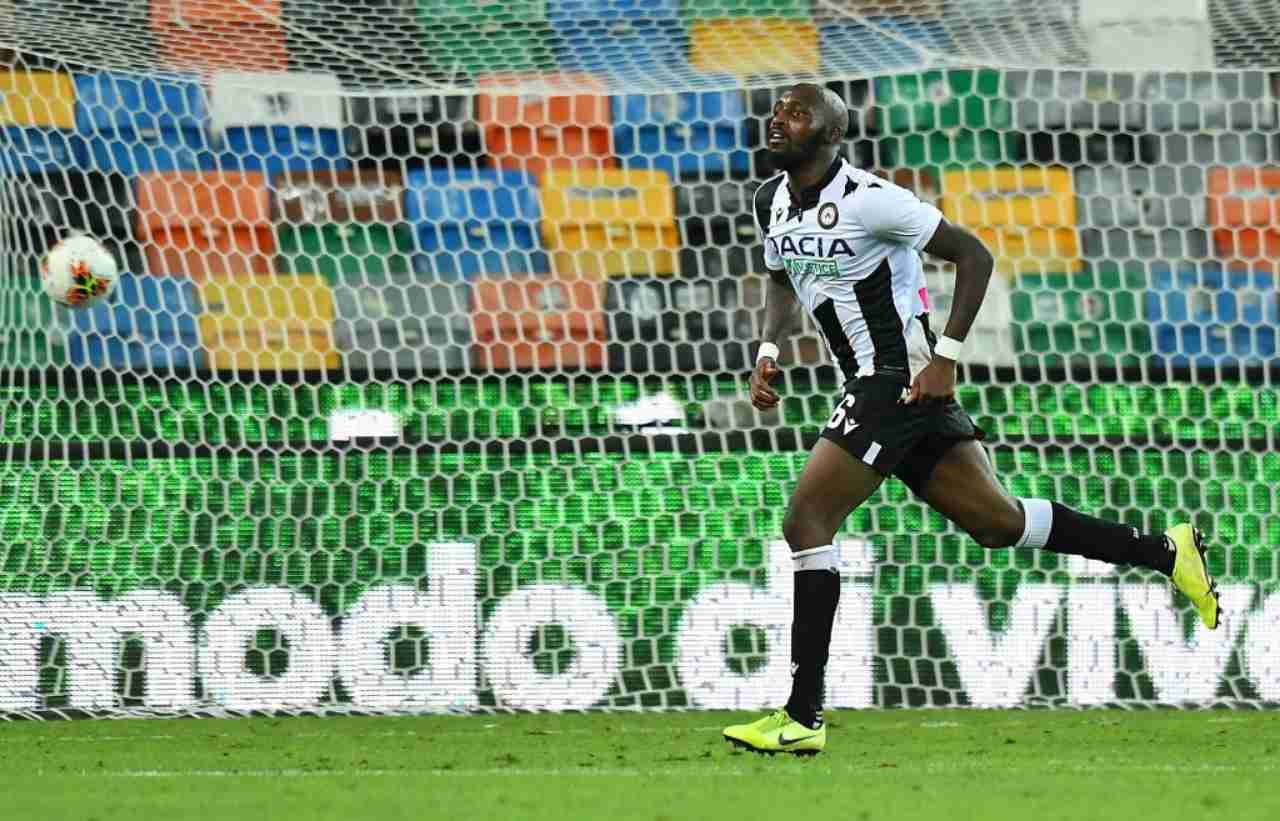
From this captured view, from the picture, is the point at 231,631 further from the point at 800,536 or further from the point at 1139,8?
the point at 1139,8

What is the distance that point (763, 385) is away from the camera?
213 inches

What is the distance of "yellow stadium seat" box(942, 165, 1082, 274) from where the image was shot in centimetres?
780

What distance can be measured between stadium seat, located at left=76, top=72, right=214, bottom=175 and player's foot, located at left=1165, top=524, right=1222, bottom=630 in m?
4.30

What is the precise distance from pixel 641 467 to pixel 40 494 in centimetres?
214

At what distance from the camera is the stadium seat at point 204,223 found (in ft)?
25.6

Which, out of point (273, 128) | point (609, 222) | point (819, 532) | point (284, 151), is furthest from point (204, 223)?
point (819, 532)

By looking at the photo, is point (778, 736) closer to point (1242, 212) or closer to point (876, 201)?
point (876, 201)

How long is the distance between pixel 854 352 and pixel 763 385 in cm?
35

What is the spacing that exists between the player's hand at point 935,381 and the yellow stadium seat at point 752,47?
3498mm

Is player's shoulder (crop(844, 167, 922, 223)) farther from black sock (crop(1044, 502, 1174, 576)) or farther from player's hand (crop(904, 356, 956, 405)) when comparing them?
black sock (crop(1044, 502, 1174, 576))

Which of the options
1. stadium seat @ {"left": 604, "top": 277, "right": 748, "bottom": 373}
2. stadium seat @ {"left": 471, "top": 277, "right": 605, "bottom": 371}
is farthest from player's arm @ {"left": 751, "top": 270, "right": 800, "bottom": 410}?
stadium seat @ {"left": 471, "top": 277, "right": 605, "bottom": 371}

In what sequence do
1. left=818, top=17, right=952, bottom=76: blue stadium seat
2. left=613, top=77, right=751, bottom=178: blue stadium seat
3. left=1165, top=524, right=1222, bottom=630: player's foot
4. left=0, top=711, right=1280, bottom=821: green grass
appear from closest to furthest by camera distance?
1. left=0, top=711, right=1280, bottom=821: green grass
2. left=1165, top=524, right=1222, bottom=630: player's foot
3. left=613, top=77, right=751, bottom=178: blue stadium seat
4. left=818, top=17, right=952, bottom=76: blue stadium seat

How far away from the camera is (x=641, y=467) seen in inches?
282

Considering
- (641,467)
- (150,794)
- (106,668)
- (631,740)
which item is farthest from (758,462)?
(150,794)
